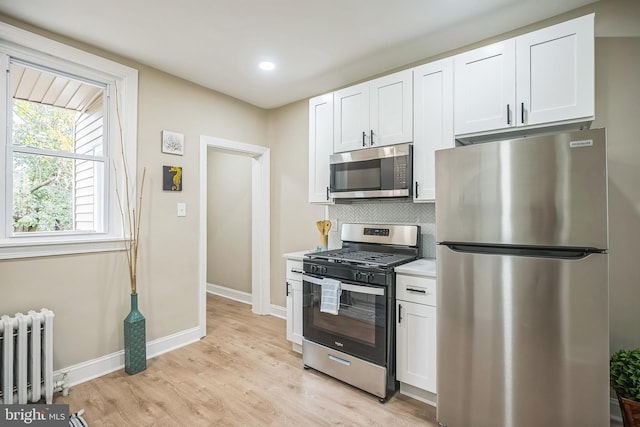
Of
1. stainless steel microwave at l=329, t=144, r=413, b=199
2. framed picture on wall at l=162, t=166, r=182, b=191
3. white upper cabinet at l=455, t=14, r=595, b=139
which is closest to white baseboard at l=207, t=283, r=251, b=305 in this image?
framed picture on wall at l=162, t=166, r=182, b=191

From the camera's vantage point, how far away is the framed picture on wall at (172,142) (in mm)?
2924

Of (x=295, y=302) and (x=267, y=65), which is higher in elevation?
(x=267, y=65)

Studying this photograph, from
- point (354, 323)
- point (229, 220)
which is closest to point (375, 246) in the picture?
point (354, 323)

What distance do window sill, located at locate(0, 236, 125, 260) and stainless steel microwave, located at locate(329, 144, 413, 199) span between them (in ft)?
6.37

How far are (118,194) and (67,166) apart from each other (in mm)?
413

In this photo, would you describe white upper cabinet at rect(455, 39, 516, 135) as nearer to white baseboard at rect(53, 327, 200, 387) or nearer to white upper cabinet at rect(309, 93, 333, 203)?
white upper cabinet at rect(309, 93, 333, 203)

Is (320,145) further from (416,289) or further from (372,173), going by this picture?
(416,289)

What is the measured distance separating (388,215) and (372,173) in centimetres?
52

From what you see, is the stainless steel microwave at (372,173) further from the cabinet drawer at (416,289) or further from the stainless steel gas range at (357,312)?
the cabinet drawer at (416,289)

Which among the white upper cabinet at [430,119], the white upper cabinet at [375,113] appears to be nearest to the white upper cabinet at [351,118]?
the white upper cabinet at [375,113]

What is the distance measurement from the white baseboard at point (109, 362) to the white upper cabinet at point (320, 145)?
74.4 inches

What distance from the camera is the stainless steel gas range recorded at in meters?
2.13

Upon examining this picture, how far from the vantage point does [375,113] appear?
2.60m

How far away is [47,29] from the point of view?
2238mm
